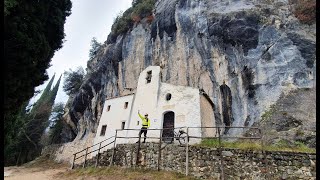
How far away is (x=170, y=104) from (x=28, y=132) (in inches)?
922

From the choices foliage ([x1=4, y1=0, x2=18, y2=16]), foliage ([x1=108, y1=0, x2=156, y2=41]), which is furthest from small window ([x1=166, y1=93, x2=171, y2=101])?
foliage ([x1=4, y1=0, x2=18, y2=16])

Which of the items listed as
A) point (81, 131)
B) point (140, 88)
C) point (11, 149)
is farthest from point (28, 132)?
point (140, 88)

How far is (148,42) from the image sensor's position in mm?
25344

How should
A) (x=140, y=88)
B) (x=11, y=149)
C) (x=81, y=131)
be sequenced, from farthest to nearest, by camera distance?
(x=11, y=149)
(x=81, y=131)
(x=140, y=88)

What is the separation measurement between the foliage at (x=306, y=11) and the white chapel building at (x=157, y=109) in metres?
8.94

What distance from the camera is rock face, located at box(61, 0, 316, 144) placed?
17766 mm

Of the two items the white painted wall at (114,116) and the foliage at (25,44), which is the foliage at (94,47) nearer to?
the white painted wall at (114,116)

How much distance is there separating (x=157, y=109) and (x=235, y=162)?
9.56 m

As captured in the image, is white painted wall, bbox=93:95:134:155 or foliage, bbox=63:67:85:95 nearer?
white painted wall, bbox=93:95:134:155

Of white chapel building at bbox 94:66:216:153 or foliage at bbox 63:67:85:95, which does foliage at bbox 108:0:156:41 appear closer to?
white chapel building at bbox 94:66:216:153

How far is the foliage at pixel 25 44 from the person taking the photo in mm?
9133

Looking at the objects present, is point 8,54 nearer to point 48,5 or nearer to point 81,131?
point 48,5

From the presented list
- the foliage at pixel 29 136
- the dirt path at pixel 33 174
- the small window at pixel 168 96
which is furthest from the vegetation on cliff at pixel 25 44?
the foliage at pixel 29 136

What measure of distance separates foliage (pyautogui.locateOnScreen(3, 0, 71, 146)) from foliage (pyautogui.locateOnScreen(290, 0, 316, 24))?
16.6 meters
